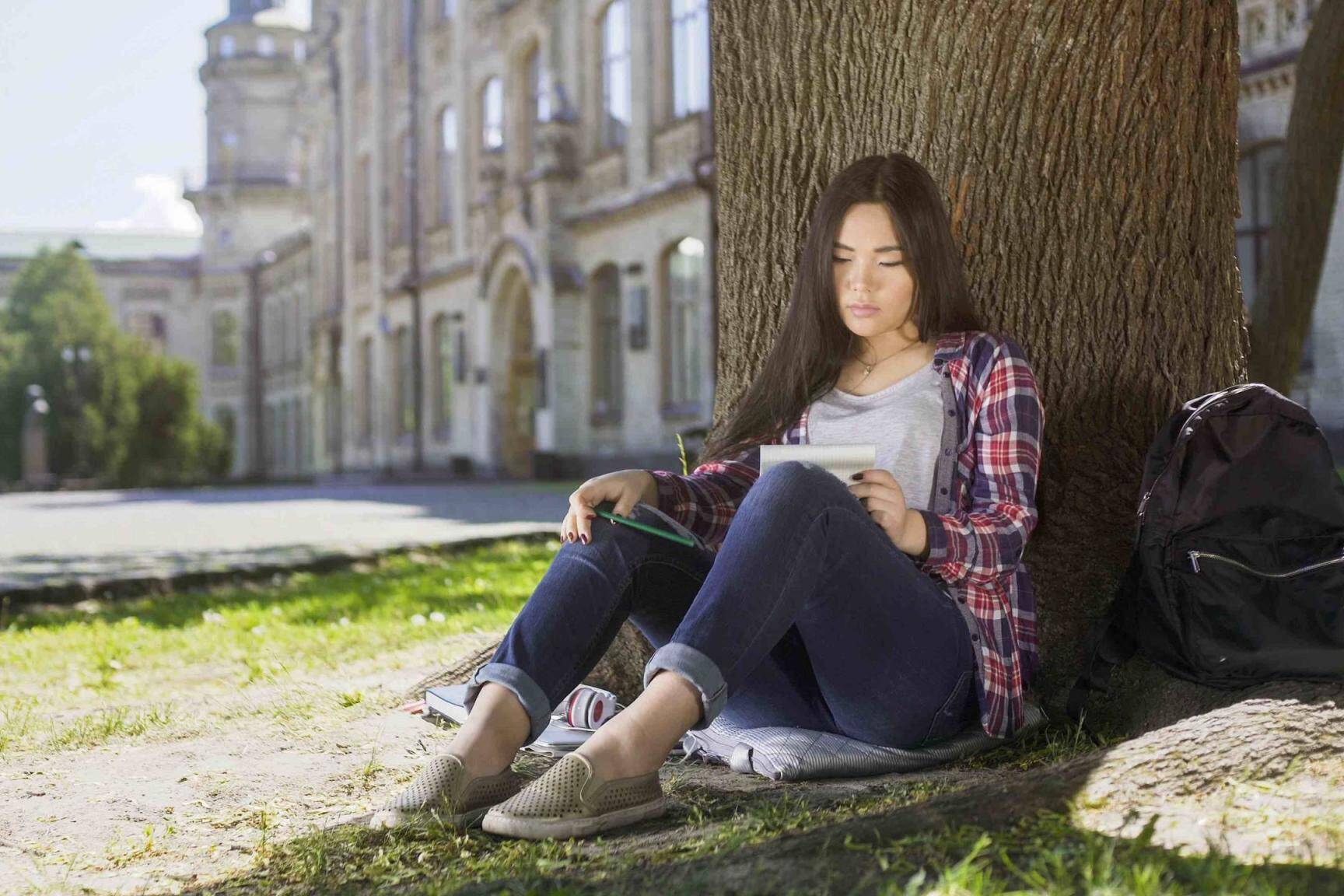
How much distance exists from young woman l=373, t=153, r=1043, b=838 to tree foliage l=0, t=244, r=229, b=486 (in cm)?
4567

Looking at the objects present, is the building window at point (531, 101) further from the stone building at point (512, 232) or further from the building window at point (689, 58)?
the building window at point (689, 58)

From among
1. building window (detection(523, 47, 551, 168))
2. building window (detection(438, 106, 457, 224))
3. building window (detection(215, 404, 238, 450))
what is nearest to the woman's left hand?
building window (detection(523, 47, 551, 168))

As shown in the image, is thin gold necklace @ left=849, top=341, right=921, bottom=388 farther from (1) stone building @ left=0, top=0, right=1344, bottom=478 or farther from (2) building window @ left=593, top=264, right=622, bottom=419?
(2) building window @ left=593, top=264, right=622, bottom=419

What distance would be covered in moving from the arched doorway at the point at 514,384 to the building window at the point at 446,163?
13.7 feet

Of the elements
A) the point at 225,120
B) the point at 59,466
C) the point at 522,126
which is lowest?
the point at 59,466

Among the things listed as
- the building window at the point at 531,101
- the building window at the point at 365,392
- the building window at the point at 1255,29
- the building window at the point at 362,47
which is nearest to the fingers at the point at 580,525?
the building window at the point at 1255,29

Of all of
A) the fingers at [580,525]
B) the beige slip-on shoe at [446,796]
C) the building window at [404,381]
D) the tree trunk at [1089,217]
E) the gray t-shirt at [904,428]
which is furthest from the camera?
the building window at [404,381]

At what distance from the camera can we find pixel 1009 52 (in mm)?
3828

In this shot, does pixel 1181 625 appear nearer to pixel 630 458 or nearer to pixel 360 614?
pixel 360 614

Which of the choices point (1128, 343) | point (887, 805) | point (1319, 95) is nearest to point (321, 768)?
point (887, 805)

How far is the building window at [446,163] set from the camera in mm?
32375

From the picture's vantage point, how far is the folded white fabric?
3096mm

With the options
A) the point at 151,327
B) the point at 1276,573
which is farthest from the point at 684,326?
the point at 151,327

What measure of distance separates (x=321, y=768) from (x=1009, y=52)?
2454 mm
